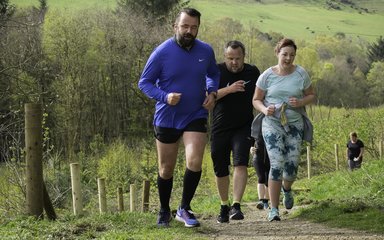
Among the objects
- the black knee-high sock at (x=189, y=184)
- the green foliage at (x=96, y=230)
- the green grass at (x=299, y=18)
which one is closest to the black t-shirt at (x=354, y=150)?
the green foliage at (x=96, y=230)

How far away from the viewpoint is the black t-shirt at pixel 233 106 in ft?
24.4

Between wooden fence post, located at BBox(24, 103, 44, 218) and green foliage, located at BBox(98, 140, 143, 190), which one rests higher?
wooden fence post, located at BBox(24, 103, 44, 218)

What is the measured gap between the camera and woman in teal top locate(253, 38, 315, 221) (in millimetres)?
7043

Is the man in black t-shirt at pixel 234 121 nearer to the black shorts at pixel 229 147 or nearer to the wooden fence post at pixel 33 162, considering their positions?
the black shorts at pixel 229 147

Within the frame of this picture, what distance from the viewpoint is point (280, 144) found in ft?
23.2

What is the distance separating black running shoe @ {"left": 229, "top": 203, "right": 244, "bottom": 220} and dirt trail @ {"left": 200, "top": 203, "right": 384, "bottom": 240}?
0.20ft

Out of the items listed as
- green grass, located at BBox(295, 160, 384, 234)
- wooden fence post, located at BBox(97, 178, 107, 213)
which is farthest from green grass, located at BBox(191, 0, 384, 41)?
green grass, located at BBox(295, 160, 384, 234)

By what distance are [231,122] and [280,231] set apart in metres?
1.65

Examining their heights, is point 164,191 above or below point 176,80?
below

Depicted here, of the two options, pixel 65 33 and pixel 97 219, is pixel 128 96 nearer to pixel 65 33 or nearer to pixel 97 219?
pixel 65 33

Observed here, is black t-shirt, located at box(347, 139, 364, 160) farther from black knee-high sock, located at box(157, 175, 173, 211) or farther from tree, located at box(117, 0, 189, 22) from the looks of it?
tree, located at box(117, 0, 189, 22)

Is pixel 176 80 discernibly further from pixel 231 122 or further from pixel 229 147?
pixel 229 147

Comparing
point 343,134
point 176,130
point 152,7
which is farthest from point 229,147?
point 152,7

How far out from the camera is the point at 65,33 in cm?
3550
